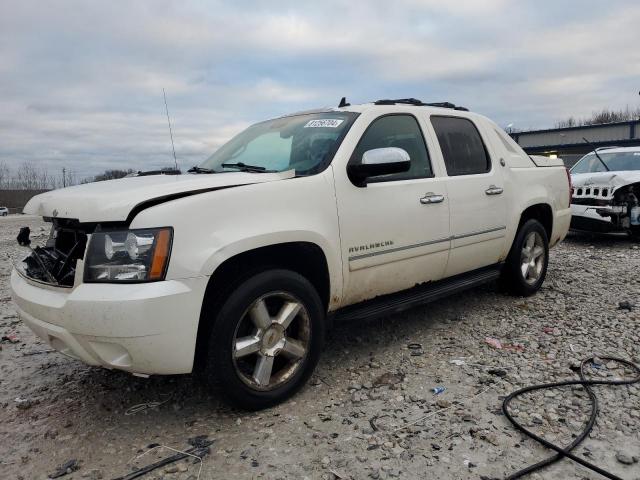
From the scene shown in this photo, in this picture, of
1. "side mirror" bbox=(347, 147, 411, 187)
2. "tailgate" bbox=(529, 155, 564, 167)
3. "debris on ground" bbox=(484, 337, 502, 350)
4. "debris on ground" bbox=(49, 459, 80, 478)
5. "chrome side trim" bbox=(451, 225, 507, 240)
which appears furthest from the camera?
"tailgate" bbox=(529, 155, 564, 167)

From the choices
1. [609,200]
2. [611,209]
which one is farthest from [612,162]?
[611,209]

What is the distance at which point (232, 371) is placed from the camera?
264 cm

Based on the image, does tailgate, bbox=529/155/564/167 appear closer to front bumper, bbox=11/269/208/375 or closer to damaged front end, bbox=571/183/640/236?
damaged front end, bbox=571/183/640/236

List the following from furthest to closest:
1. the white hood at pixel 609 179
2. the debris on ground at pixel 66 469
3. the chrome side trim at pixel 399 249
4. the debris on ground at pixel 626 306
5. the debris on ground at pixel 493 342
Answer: the white hood at pixel 609 179 → the debris on ground at pixel 626 306 → the debris on ground at pixel 493 342 → the chrome side trim at pixel 399 249 → the debris on ground at pixel 66 469

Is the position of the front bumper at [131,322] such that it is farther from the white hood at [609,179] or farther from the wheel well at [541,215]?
the white hood at [609,179]

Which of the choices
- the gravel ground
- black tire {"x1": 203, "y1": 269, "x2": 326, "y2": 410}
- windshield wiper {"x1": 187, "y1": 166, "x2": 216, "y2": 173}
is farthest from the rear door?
windshield wiper {"x1": 187, "y1": 166, "x2": 216, "y2": 173}

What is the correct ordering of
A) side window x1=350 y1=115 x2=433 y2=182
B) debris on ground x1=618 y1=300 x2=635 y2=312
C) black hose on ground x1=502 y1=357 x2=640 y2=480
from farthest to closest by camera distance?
debris on ground x1=618 y1=300 x2=635 y2=312
side window x1=350 y1=115 x2=433 y2=182
black hose on ground x1=502 y1=357 x2=640 y2=480

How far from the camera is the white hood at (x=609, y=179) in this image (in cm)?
809

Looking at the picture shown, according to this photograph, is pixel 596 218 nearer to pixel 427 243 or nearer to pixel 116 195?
pixel 427 243

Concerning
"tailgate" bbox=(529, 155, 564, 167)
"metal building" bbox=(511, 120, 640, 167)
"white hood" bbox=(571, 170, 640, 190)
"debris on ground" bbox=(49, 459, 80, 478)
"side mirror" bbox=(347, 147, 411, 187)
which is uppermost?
"metal building" bbox=(511, 120, 640, 167)

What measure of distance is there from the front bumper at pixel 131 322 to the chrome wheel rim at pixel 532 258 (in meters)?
3.56

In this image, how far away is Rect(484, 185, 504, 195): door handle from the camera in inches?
166

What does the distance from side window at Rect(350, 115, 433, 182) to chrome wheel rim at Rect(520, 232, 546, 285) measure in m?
1.73

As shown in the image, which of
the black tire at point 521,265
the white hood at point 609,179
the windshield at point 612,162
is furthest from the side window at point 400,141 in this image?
the windshield at point 612,162
